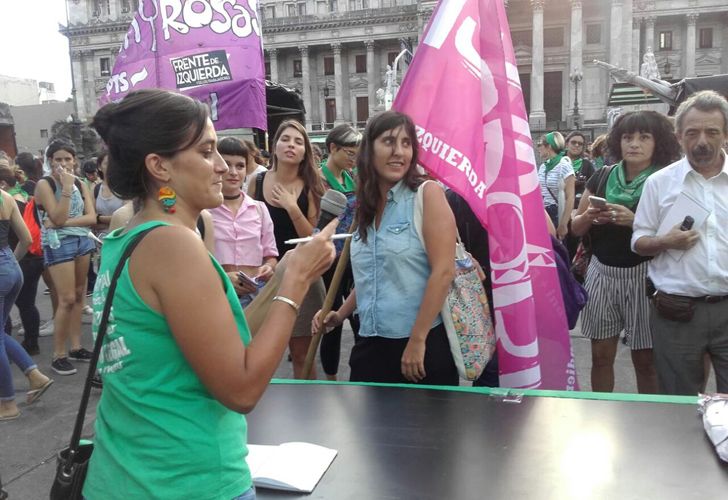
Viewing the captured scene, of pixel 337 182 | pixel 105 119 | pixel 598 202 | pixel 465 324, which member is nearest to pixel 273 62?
pixel 337 182

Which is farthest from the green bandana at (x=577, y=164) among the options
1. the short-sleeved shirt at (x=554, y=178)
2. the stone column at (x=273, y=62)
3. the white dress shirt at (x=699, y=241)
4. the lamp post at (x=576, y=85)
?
the stone column at (x=273, y=62)

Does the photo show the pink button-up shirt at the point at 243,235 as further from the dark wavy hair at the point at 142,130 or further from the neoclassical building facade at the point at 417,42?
the neoclassical building facade at the point at 417,42

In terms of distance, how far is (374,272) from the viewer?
253 cm

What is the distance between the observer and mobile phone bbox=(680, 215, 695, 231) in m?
2.63

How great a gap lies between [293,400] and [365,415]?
317 millimetres

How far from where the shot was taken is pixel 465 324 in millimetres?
2477

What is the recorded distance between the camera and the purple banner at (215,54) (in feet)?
17.0

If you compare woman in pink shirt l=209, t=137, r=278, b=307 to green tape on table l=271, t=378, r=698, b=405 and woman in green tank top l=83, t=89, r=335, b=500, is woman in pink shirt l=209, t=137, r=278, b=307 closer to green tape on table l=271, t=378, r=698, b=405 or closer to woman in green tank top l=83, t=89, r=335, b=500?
green tape on table l=271, t=378, r=698, b=405

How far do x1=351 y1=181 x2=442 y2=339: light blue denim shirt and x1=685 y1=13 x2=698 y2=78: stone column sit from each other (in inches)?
1928

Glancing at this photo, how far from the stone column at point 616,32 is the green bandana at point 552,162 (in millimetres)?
41055

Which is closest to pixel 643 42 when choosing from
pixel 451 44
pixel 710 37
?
pixel 710 37

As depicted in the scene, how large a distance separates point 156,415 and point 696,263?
91.6 inches

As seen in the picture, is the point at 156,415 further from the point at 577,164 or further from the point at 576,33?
the point at 576,33

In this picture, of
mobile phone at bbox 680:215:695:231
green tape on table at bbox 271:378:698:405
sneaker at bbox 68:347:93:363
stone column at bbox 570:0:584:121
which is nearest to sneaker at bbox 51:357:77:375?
sneaker at bbox 68:347:93:363
